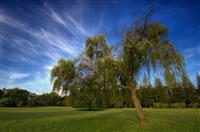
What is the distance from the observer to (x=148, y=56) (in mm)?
8078

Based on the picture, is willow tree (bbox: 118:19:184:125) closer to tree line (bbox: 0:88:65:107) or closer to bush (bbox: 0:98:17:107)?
tree line (bbox: 0:88:65:107)

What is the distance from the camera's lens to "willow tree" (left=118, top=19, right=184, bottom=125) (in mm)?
7559

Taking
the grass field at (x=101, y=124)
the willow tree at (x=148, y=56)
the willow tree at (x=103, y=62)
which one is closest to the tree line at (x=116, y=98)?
the willow tree at (x=103, y=62)

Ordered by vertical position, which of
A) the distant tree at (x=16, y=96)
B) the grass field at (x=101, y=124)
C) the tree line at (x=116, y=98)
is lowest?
the grass field at (x=101, y=124)

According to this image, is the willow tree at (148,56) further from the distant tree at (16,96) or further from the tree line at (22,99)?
the distant tree at (16,96)

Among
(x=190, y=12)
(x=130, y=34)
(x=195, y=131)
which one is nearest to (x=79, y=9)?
(x=130, y=34)

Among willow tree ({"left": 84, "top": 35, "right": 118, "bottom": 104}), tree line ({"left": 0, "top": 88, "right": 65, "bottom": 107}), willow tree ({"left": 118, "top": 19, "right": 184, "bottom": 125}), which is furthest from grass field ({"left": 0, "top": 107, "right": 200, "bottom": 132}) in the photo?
tree line ({"left": 0, "top": 88, "right": 65, "bottom": 107})

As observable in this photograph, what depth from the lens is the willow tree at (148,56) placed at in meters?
7.56

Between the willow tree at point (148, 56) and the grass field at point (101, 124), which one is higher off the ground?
the willow tree at point (148, 56)

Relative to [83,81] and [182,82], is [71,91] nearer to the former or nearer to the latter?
[83,81]

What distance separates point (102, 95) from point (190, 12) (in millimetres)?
6584

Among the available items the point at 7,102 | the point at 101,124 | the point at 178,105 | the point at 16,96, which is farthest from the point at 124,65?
the point at 16,96

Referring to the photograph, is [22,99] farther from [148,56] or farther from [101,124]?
[148,56]

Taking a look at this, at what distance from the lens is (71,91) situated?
10023 millimetres
